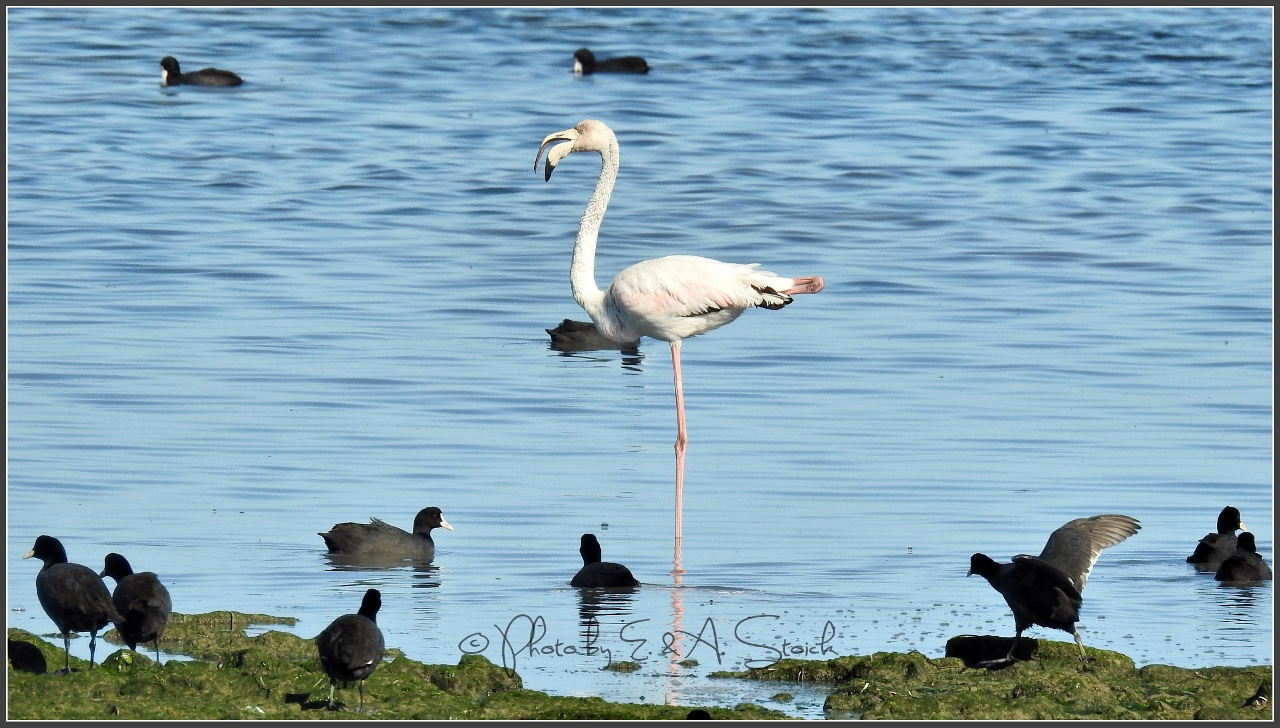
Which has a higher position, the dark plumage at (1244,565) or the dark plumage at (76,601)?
the dark plumage at (1244,565)

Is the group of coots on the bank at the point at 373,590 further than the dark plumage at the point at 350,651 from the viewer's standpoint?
Yes

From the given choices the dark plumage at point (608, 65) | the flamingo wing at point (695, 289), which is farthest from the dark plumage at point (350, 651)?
the dark plumage at point (608, 65)

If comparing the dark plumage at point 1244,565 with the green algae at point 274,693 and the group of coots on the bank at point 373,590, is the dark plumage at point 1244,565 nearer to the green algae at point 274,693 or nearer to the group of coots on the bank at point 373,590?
the group of coots on the bank at point 373,590

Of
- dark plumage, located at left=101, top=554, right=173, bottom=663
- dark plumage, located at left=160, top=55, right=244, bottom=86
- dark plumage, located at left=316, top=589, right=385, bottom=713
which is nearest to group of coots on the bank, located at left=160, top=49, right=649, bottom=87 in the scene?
dark plumage, located at left=160, top=55, right=244, bottom=86

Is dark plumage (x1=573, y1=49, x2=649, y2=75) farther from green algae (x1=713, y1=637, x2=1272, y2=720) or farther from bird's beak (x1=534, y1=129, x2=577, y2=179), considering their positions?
green algae (x1=713, y1=637, x2=1272, y2=720)

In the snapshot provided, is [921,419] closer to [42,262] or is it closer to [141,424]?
[141,424]

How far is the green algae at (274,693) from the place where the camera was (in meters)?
7.32

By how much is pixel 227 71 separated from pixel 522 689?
30.2 metres

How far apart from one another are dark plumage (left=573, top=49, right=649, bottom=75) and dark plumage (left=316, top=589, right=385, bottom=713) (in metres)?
31.0

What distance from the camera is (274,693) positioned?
7.68 m

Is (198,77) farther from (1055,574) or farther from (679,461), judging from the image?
(1055,574)

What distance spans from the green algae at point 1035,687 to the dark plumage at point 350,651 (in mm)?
1689

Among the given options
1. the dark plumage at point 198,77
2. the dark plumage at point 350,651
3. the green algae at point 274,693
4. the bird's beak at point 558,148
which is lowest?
the green algae at point 274,693

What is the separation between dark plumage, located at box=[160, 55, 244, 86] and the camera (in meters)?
36.6
